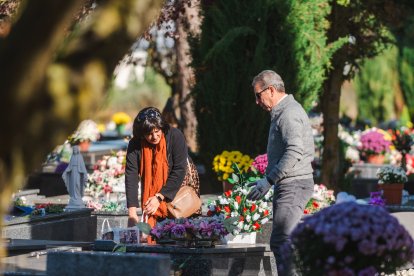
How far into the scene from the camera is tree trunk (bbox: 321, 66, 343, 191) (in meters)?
18.1

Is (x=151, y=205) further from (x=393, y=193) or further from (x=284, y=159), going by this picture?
(x=393, y=193)

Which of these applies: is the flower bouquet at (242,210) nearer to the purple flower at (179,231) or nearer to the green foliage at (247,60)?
the purple flower at (179,231)

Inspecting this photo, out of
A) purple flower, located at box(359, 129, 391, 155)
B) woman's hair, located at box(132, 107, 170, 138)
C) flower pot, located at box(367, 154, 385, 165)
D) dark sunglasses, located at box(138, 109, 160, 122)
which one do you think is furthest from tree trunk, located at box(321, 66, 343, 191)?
dark sunglasses, located at box(138, 109, 160, 122)

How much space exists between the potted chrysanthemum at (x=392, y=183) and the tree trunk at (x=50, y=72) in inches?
403

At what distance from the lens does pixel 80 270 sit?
838cm

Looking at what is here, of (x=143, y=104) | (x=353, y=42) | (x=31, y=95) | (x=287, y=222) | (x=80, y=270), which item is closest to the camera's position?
(x=31, y=95)

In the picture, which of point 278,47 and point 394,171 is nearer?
point 394,171

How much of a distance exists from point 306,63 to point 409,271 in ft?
16.8

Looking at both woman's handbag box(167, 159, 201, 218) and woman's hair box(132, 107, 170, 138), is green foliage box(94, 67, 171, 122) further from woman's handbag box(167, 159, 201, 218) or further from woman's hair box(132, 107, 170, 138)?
woman's hair box(132, 107, 170, 138)

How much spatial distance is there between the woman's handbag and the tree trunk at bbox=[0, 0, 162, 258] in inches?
187

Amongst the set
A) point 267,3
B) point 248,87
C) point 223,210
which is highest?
point 267,3

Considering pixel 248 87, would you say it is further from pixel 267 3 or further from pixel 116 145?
pixel 116 145

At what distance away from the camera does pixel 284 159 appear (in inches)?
350

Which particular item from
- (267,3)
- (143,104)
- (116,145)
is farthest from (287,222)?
(143,104)
